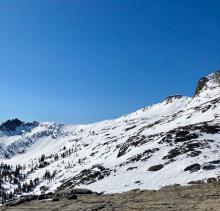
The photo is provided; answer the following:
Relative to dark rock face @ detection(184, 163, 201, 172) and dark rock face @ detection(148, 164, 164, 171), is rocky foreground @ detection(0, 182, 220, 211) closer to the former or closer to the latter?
dark rock face @ detection(184, 163, 201, 172)

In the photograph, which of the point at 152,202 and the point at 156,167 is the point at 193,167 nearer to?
the point at 156,167

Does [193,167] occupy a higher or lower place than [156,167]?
lower

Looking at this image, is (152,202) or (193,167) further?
(193,167)

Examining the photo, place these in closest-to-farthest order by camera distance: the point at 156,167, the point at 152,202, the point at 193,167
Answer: the point at 152,202, the point at 193,167, the point at 156,167

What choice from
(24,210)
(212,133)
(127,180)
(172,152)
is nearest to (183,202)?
(24,210)

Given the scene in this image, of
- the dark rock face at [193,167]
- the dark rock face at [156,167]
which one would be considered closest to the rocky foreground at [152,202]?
the dark rock face at [193,167]

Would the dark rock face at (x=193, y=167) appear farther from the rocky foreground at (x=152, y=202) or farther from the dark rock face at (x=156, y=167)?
the rocky foreground at (x=152, y=202)

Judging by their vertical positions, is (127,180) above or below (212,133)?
below

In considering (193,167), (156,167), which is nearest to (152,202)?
(193,167)

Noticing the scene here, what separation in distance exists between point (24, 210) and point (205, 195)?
41.1 ft

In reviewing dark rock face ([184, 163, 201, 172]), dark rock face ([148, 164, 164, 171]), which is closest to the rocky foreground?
dark rock face ([184, 163, 201, 172])

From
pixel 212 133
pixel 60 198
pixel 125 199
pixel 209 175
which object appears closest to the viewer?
pixel 125 199

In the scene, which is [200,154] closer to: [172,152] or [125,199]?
[172,152]

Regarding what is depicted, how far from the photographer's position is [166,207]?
2623 centimetres
